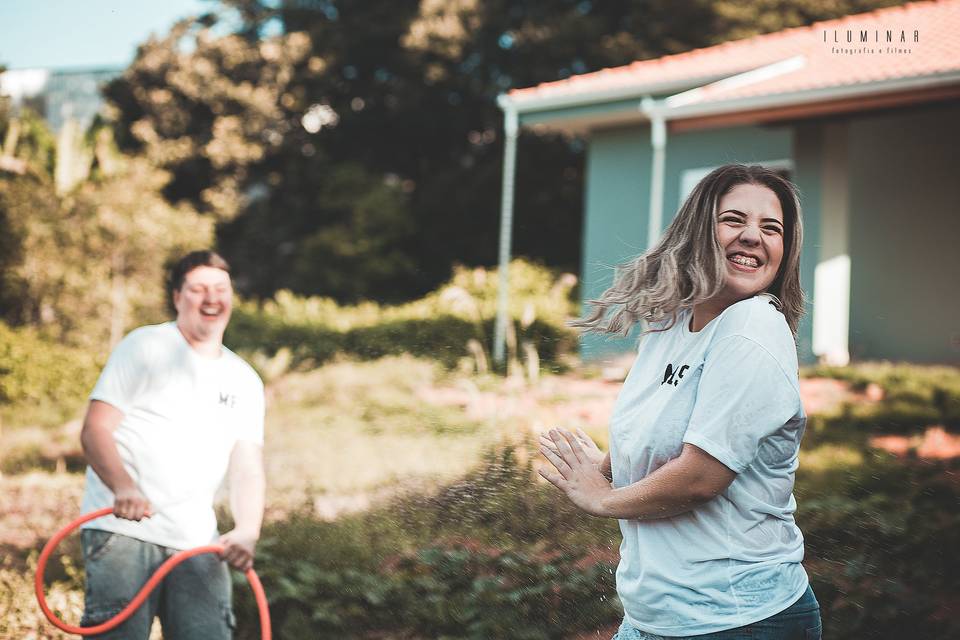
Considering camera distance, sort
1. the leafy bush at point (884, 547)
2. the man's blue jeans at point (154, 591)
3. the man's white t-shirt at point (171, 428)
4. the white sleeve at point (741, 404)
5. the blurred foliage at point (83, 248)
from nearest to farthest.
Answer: the white sleeve at point (741, 404), the man's blue jeans at point (154, 591), the man's white t-shirt at point (171, 428), the leafy bush at point (884, 547), the blurred foliage at point (83, 248)

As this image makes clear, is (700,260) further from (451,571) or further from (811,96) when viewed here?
(811,96)

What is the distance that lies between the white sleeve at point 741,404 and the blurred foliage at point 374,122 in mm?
19883

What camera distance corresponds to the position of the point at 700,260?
2018 mm

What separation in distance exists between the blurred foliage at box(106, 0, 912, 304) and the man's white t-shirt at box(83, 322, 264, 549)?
720 inches

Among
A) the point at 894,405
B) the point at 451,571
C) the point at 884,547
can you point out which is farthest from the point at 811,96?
the point at 451,571

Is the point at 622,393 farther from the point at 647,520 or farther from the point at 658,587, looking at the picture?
the point at 658,587

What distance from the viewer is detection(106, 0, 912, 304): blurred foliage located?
75.8 ft

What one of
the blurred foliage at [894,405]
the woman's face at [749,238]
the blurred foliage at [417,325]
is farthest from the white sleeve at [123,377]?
the blurred foliage at [417,325]

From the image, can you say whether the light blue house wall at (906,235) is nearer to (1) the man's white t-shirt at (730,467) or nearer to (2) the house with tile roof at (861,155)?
(2) the house with tile roof at (861,155)

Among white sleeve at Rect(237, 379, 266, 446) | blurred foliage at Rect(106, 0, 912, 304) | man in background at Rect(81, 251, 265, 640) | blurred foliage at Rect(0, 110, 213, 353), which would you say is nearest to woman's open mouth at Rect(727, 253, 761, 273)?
man in background at Rect(81, 251, 265, 640)

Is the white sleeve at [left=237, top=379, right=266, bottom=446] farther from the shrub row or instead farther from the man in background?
the shrub row

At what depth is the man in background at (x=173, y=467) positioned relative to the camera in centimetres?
330

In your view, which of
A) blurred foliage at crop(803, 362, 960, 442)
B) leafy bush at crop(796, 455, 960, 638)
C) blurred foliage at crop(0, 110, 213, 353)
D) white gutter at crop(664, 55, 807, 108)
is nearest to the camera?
leafy bush at crop(796, 455, 960, 638)

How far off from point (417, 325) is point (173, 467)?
11.7m
